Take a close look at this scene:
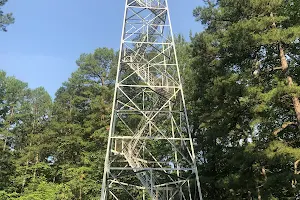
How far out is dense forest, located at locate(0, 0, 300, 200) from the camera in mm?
12016

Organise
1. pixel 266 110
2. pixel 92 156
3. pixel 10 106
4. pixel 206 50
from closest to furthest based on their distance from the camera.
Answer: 1. pixel 266 110
2. pixel 206 50
3. pixel 92 156
4. pixel 10 106

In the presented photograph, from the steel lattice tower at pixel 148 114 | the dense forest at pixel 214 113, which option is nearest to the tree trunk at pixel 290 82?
the dense forest at pixel 214 113

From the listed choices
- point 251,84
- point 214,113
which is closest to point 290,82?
point 251,84

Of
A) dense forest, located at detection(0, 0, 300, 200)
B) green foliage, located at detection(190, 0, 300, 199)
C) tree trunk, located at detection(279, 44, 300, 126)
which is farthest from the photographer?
dense forest, located at detection(0, 0, 300, 200)

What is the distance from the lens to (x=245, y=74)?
12.9m

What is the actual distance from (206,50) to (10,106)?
19272 millimetres

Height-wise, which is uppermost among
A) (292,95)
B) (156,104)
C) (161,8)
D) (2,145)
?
(161,8)

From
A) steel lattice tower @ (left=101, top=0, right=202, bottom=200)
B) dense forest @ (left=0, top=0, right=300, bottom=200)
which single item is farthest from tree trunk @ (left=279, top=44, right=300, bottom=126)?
steel lattice tower @ (left=101, top=0, right=202, bottom=200)

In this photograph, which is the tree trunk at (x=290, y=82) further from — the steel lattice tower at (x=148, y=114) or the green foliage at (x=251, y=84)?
the steel lattice tower at (x=148, y=114)

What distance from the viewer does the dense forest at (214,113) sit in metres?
12.0

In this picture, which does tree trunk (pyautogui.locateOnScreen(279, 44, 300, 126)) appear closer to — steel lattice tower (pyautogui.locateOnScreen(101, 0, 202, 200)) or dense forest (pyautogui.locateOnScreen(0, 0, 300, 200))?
dense forest (pyautogui.locateOnScreen(0, 0, 300, 200))

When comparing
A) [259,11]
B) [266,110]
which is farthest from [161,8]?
[266,110]

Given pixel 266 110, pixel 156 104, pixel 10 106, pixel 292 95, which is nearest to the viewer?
pixel 292 95

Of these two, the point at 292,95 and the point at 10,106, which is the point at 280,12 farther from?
the point at 10,106
